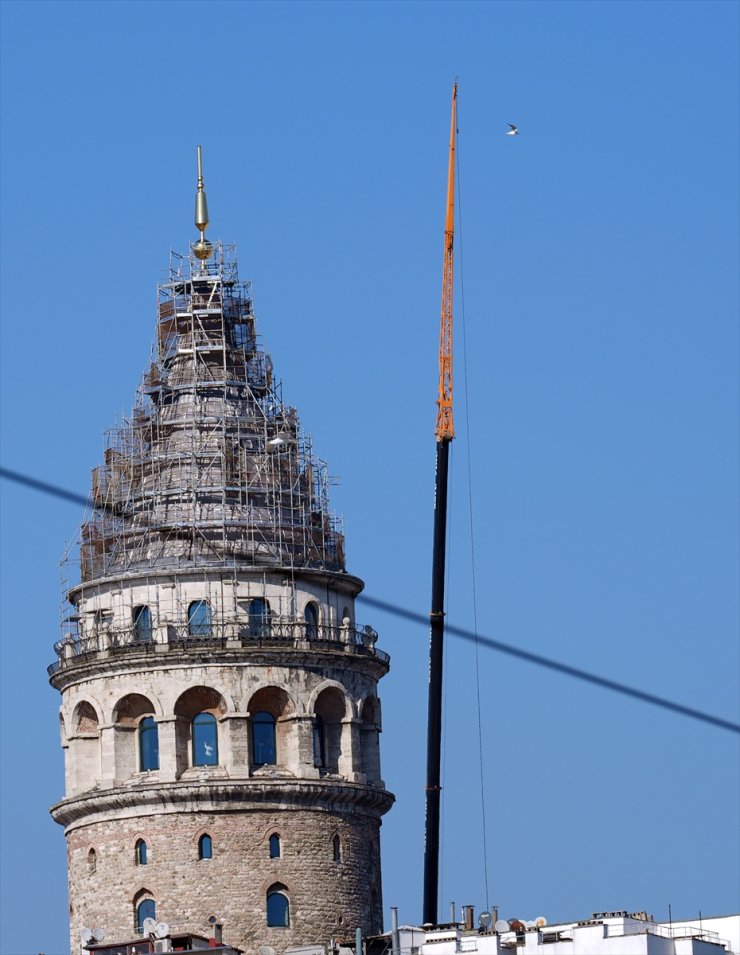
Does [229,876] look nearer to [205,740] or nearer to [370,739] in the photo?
[205,740]

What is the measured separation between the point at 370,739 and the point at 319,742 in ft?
9.14

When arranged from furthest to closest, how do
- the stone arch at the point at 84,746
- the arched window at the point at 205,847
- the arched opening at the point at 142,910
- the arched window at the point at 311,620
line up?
the arched window at the point at 311,620, the stone arch at the point at 84,746, the arched window at the point at 205,847, the arched opening at the point at 142,910

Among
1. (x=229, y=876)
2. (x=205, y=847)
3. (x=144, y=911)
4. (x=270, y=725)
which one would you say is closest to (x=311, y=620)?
(x=270, y=725)

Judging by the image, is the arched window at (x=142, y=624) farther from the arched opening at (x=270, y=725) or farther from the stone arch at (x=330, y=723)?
the stone arch at (x=330, y=723)

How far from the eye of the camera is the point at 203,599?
121m

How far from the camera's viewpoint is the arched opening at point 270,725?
120188 millimetres

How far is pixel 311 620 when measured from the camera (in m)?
122

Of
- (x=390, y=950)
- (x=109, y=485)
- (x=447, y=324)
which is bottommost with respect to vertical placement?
(x=390, y=950)

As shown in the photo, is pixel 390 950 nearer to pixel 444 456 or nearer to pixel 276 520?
pixel 276 520

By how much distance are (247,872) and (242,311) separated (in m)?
21.9

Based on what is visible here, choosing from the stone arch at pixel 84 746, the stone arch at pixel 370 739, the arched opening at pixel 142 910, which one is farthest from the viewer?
the stone arch at pixel 370 739

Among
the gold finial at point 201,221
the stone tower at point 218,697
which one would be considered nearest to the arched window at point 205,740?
the stone tower at point 218,697

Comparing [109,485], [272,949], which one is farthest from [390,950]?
[109,485]

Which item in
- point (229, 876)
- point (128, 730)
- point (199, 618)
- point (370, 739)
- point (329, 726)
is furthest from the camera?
point (370, 739)
